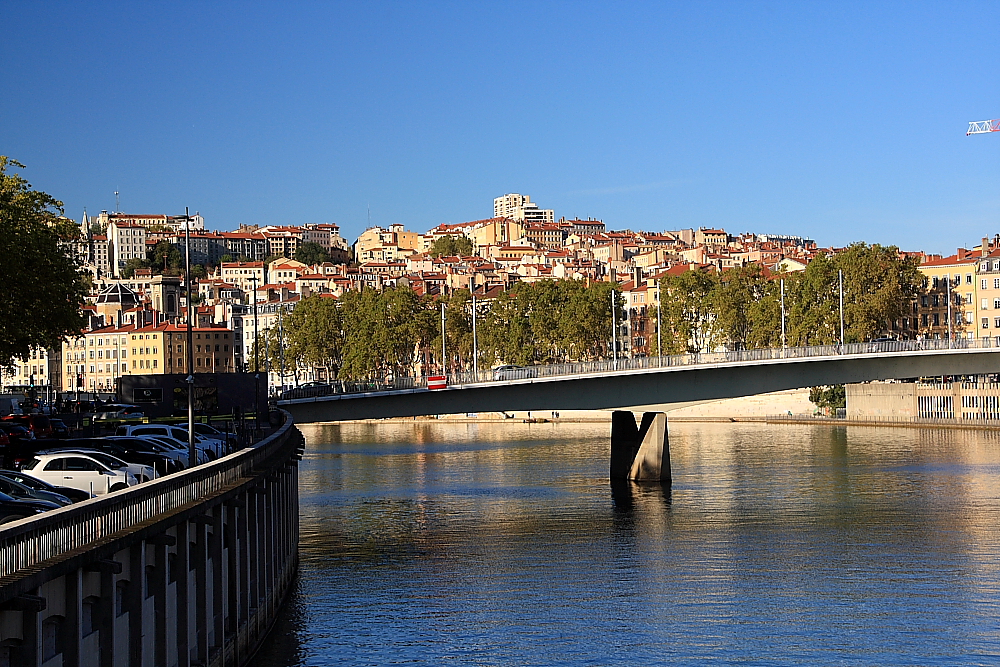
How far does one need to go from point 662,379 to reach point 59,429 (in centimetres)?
2362

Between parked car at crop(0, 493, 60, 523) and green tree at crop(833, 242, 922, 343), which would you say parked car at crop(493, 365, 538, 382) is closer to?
parked car at crop(0, 493, 60, 523)

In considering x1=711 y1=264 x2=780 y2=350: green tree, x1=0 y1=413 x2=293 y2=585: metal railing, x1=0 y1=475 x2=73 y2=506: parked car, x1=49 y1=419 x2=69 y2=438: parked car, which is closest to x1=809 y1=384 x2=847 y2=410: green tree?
x1=711 y1=264 x2=780 y2=350: green tree

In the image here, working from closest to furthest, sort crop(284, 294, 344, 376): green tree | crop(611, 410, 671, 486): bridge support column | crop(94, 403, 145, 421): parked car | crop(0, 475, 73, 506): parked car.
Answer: crop(0, 475, 73, 506): parked car → crop(94, 403, 145, 421): parked car → crop(611, 410, 671, 486): bridge support column → crop(284, 294, 344, 376): green tree

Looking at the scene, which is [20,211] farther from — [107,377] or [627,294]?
[107,377]

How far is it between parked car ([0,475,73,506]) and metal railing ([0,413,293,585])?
2.11 metres

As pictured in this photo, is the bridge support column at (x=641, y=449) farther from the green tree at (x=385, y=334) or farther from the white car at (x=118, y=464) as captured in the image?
the green tree at (x=385, y=334)

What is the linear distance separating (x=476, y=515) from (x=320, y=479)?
57.5ft

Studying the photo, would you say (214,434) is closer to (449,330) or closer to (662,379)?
(662,379)

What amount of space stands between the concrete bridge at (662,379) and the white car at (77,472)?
24476mm

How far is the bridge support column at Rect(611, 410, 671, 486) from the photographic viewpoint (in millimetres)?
62062

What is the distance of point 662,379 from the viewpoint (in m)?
58.9

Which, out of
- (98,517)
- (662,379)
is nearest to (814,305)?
(662,379)

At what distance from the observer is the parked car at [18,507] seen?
19578 mm

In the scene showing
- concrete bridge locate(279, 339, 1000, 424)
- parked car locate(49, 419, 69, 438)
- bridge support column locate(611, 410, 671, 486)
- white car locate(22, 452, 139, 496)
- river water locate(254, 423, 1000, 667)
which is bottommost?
river water locate(254, 423, 1000, 667)
